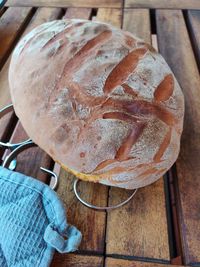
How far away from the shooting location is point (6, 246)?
1.45 ft

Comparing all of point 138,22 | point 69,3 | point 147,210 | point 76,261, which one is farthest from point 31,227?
point 69,3

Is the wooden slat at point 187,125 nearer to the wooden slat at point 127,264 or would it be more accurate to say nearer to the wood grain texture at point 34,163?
the wooden slat at point 127,264

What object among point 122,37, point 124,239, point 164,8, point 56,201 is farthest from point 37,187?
point 164,8

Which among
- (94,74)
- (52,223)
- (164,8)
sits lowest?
(164,8)

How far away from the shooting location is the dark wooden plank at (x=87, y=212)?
A: 0.47 m

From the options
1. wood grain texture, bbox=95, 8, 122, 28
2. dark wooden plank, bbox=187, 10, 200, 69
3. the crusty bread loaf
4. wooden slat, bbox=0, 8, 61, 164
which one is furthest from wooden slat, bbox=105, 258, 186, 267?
wood grain texture, bbox=95, 8, 122, 28

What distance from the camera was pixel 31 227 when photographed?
0.45 meters

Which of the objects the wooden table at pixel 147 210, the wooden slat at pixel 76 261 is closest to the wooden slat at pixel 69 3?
the wooden table at pixel 147 210

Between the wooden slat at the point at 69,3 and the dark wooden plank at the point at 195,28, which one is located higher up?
the wooden slat at the point at 69,3

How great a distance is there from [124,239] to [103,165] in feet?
0.39

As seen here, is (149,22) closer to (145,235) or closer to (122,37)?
(122,37)

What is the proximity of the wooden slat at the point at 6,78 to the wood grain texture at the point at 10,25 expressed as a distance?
3cm

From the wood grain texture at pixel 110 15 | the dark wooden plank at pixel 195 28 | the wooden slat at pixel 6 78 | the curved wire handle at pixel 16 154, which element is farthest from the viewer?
the wood grain texture at pixel 110 15

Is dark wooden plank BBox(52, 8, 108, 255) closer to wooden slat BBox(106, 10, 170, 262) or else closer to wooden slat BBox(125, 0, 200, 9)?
wooden slat BBox(106, 10, 170, 262)
